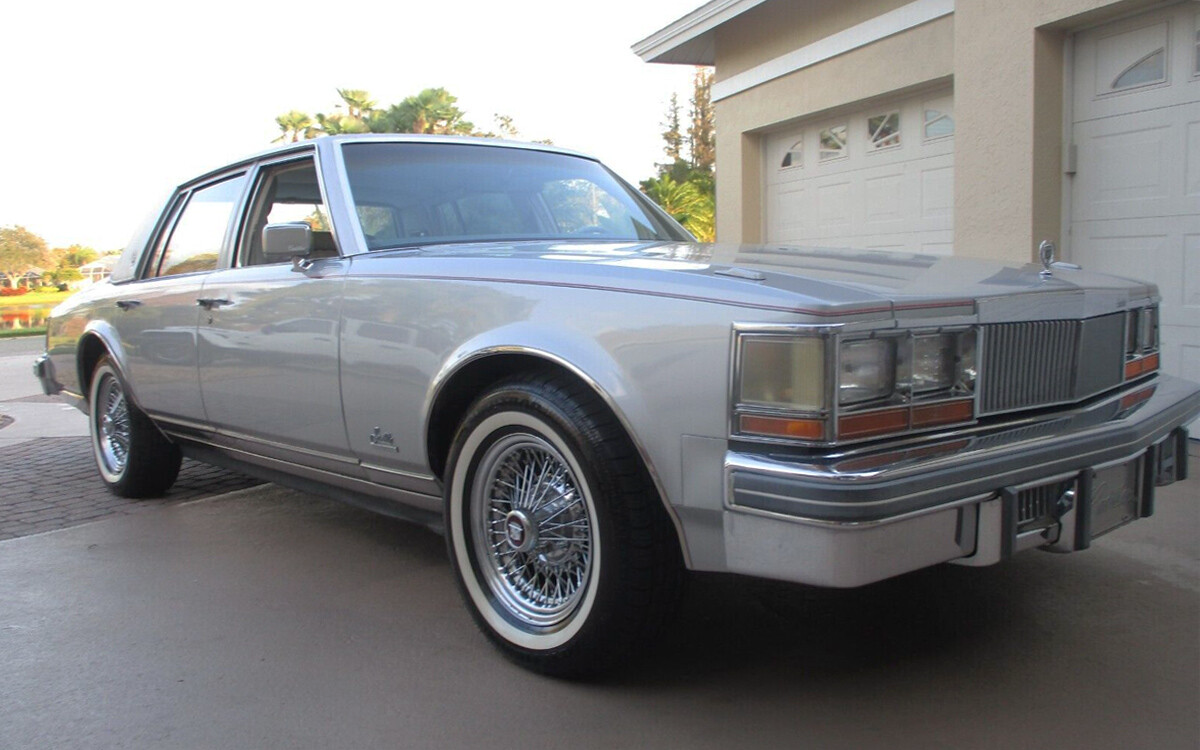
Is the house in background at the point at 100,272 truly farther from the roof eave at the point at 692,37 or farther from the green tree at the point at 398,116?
the green tree at the point at 398,116

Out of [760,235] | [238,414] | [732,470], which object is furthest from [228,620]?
[760,235]

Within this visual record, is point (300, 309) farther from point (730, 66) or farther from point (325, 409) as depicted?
point (730, 66)

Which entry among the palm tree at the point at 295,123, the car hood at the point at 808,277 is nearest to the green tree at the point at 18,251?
the palm tree at the point at 295,123

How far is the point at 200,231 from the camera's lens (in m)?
4.74

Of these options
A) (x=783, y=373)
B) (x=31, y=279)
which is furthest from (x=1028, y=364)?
(x=31, y=279)

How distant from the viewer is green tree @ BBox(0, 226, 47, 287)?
41.3 m

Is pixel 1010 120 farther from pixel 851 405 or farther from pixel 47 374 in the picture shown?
pixel 47 374

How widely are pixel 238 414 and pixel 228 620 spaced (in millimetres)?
951

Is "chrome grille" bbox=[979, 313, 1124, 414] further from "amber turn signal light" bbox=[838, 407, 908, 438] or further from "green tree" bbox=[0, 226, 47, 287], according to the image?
"green tree" bbox=[0, 226, 47, 287]

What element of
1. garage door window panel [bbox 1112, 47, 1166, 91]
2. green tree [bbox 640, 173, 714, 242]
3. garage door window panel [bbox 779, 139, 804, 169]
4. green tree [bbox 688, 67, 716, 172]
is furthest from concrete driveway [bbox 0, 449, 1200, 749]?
green tree [bbox 688, 67, 716, 172]

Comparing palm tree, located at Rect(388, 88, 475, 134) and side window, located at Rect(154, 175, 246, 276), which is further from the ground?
palm tree, located at Rect(388, 88, 475, 134)

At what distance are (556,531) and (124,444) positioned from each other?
3.37 meters

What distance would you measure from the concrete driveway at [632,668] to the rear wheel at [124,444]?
1035 mm

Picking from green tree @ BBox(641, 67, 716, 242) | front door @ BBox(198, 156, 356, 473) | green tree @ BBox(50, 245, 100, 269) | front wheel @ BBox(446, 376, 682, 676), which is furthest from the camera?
green tree @ BBox(50, 245, 100, 269)
